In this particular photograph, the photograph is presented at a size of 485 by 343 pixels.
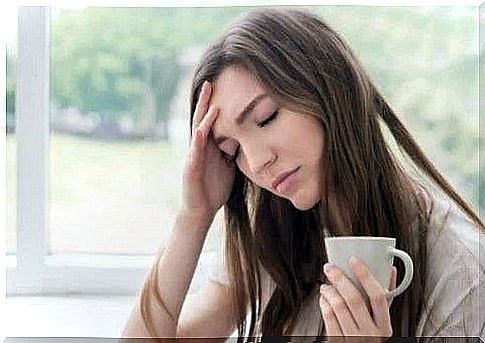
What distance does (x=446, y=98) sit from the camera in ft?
3.71

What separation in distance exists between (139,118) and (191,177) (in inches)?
3.5

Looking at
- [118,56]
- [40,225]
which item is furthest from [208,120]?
[40,225]

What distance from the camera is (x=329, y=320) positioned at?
1103 millimetres

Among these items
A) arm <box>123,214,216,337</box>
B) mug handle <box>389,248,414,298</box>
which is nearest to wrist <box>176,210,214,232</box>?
arm <box>123,214,216,337</box>

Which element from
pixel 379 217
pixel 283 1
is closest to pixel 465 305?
pixel 379 217

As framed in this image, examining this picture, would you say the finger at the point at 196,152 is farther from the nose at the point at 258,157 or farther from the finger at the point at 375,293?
the finger at the point at 375,293

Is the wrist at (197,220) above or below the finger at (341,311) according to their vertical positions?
above

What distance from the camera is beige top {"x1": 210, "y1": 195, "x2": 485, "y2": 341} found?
1.11 m

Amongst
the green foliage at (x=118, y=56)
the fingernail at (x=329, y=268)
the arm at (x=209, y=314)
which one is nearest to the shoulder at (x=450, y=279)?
the fingernail at (x=329, y=268)

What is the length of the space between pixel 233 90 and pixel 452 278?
1.04 feet

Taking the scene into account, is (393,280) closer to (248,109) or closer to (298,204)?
(298,204)

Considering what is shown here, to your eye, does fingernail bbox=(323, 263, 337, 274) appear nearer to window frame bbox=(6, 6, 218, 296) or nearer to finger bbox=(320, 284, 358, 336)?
finger bbox=(320, 284, 358, 336)

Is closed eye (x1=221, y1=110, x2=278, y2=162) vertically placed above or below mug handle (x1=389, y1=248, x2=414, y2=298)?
above

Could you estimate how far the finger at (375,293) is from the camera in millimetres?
1075
